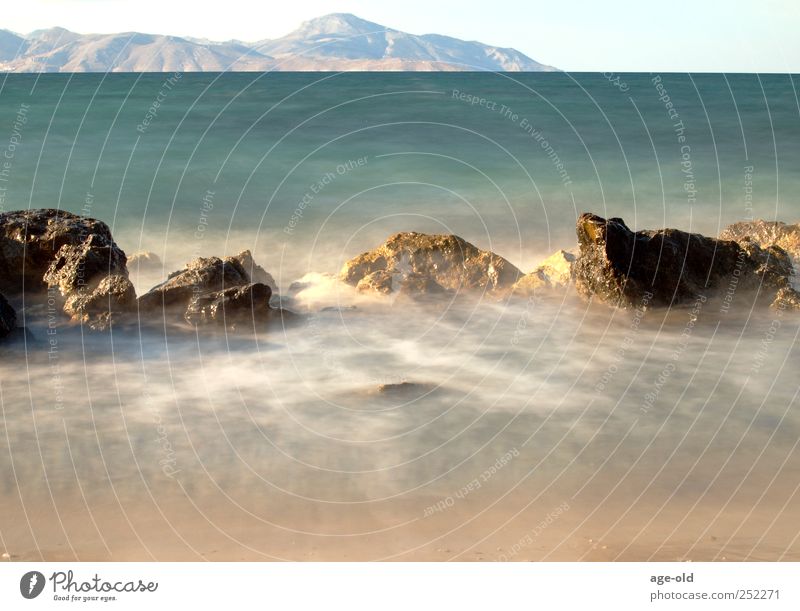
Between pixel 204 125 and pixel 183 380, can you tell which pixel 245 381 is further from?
pixel 204 125

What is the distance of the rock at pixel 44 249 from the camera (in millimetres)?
Result: 11656

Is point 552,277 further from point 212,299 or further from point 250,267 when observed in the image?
point 212,299

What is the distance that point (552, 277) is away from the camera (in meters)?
12.9

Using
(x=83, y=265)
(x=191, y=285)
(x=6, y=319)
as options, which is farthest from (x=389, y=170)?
(x=6, y=319)

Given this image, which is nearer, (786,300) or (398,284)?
(786,300)

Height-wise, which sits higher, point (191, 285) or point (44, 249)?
point (44, 249)

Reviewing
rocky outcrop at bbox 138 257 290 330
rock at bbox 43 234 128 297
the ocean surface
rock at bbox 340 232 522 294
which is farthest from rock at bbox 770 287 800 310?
rock at bbox 43 234 128 297

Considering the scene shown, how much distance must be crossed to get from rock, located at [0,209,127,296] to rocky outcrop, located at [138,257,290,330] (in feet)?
2.95

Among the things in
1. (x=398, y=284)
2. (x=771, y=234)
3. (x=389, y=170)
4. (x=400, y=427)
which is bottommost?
(x=400, y=427)

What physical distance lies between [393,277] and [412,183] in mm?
12639

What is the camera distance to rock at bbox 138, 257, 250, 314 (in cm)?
1134

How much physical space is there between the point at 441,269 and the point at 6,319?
19.1ft
